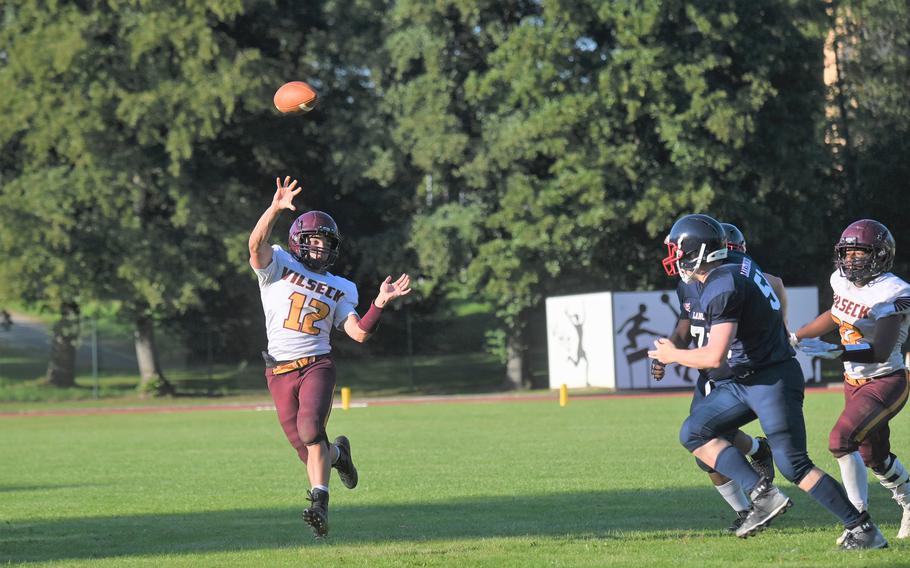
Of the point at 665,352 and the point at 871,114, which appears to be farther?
the point at 871,114

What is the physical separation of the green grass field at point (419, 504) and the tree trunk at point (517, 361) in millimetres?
16067

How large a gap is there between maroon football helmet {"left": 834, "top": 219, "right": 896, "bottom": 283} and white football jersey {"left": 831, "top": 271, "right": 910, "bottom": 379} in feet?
0.31

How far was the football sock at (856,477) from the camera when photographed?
8.53 meters

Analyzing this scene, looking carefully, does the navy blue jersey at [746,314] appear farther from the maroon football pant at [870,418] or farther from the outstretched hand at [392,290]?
the outstretched hand at [392,290]

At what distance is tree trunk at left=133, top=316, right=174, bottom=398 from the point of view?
36.3 metres

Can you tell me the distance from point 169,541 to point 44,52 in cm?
2634

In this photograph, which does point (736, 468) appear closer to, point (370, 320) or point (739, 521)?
point (739, 521)

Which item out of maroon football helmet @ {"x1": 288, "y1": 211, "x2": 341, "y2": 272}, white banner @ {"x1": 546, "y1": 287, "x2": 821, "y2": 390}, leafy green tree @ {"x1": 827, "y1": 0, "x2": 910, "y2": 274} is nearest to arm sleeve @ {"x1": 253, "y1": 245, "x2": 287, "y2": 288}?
maroon football helmet @ {"x1": 288, "y1": 211, "x2": 341, "y2": 272}

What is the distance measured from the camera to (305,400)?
30.1 ft

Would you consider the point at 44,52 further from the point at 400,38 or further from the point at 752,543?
the point at 752,543

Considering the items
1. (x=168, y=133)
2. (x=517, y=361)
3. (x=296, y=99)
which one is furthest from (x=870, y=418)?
(x=517, y=361)

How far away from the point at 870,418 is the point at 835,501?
99 cm

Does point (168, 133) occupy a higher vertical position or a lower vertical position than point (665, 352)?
higher

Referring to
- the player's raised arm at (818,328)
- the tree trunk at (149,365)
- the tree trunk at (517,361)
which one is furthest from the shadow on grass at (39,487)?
the tree trunk at (517,361)
